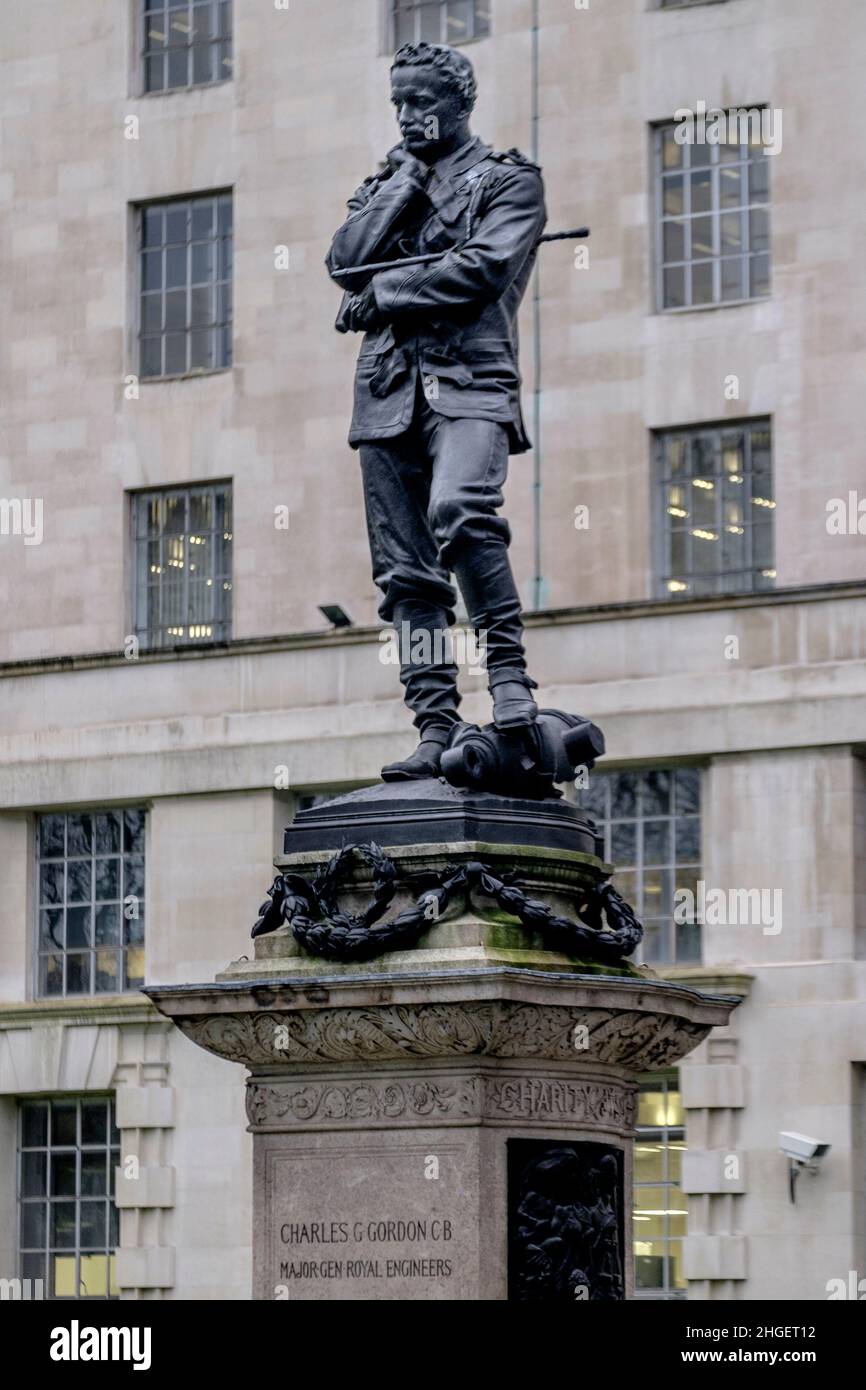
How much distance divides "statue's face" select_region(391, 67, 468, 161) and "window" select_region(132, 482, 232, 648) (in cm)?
2606

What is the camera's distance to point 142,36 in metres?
45.2

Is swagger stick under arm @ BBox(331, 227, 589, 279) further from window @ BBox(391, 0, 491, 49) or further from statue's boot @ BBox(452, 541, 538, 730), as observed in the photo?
window @ BBox(391, 0, 491, 49)

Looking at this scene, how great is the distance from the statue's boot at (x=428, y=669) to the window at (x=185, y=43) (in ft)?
93.3

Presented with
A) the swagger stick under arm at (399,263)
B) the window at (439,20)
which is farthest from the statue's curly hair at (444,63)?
the window at (439,20)

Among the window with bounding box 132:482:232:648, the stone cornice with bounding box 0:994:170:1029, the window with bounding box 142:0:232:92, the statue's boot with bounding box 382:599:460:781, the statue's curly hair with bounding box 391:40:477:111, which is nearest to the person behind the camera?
the statue's boot with bounding box 382:599:460:781

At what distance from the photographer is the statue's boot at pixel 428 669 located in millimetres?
17109

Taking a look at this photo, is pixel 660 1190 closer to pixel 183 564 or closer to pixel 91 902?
pixel 91 902

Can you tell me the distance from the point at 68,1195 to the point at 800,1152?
982 centimetres

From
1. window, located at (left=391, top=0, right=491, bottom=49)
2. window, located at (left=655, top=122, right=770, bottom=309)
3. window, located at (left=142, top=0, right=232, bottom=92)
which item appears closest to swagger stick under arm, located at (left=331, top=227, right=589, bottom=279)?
window, located at (left=655, top=122, right=770, bottom=309)

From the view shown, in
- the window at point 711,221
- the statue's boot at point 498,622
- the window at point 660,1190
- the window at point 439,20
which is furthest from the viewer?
the window at point 439,20

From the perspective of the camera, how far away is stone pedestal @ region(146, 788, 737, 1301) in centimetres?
1558

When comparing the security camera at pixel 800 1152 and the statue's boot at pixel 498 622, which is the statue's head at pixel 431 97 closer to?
the statue's boot at pixel 498 622

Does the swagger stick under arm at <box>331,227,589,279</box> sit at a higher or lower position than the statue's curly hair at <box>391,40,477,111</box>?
lower

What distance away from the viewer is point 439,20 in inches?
1699
